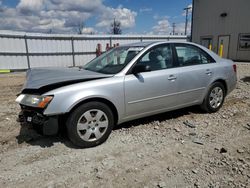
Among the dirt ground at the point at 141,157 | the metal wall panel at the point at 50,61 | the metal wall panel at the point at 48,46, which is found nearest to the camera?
the dirt ground at the point at 141,157

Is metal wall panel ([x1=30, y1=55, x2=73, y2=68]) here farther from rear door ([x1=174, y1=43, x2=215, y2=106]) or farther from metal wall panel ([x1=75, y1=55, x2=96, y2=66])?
rear door ([x1=174, y1=43, x2=215, y2=106])

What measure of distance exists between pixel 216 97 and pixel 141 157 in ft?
8.39

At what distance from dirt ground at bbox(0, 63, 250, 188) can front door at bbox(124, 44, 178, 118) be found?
0.47 m

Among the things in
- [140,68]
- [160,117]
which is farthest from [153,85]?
[160,117]

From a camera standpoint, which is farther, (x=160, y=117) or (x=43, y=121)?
(x=160, y=117)

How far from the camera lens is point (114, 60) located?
390 centimetres

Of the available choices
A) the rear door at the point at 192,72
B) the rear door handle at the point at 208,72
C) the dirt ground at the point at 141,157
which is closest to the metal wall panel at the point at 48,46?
the dirt ground at the point at 141,157

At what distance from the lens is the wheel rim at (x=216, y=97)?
4504mm

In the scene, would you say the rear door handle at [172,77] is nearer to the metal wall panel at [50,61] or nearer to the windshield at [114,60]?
the windshield at [114,60]

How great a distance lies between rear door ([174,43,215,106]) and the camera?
3959 millimetres

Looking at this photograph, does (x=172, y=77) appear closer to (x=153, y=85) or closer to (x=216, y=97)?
(x=153, y=85)

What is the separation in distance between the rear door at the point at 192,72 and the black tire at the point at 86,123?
1.53 meters

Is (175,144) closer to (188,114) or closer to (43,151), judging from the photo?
(188,114)

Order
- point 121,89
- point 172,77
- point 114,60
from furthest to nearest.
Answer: point 114,60, point 172,77, point 121,89
